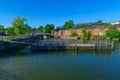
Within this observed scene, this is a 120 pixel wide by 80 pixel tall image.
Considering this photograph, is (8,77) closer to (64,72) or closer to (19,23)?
(64,72)

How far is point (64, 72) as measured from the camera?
23.5m

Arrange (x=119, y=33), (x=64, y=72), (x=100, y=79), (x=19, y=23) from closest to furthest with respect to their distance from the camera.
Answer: (x=100, y=79)
(x=64, y=72)
(x=19, y=23)
(x=119, y=33)

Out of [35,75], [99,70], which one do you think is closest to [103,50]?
[99,70]

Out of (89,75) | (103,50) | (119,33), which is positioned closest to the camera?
(89,75)

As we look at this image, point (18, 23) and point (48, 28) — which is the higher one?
point (48, 28)

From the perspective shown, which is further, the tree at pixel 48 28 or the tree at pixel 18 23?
the tree at pixel 48 28

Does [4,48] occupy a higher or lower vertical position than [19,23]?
lower

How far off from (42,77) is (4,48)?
28311mm

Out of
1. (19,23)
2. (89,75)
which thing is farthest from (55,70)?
(19,23)

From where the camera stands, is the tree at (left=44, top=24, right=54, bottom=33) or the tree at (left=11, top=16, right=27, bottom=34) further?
the tree at (left=44, top=24, right=54, bottom=33)

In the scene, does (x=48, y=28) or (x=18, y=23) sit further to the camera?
(x=48, y=28)

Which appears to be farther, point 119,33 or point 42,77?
point 119,33

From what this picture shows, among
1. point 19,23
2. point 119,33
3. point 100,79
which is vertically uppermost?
point 19,23

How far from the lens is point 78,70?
80.4ft
